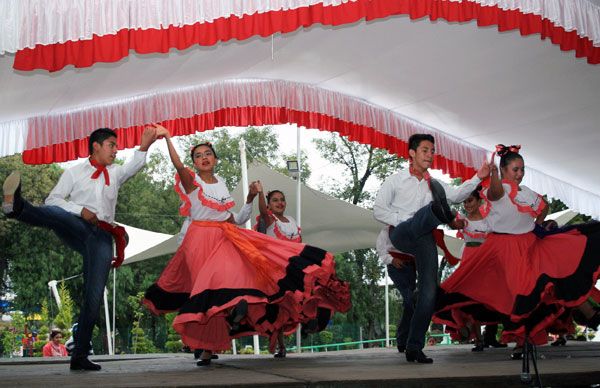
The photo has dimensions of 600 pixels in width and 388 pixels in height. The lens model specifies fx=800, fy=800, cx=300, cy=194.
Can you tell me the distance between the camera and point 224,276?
488cm

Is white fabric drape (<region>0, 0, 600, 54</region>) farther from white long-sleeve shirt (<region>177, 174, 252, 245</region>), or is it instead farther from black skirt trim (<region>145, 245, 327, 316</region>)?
black skirt trim (<region>145, 245, 327, 316</region>)

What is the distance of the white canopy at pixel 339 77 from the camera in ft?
14.7

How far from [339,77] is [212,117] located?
1.26 meters

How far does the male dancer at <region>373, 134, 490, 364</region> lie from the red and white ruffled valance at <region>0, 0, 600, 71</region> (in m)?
1.02

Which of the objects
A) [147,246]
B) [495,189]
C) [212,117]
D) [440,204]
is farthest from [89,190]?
[147,246]

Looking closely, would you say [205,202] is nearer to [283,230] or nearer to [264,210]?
[264,210]

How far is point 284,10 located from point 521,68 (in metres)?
2.98

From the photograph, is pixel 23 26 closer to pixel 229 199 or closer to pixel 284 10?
pixel 284 10

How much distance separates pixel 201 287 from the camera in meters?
4.81

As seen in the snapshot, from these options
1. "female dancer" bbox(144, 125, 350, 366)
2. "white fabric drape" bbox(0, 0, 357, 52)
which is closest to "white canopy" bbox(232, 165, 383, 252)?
"female dancer" bbox(144, 125, 350, 366)

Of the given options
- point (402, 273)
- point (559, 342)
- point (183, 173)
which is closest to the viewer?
point (183, 173)

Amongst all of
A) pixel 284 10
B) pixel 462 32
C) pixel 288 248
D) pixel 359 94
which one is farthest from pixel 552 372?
pixel 359 94

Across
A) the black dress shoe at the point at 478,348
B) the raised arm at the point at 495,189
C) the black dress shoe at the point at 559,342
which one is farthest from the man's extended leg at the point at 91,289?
the black dress shoe at the point at 559,342

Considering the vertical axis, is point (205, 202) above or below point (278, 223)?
below
